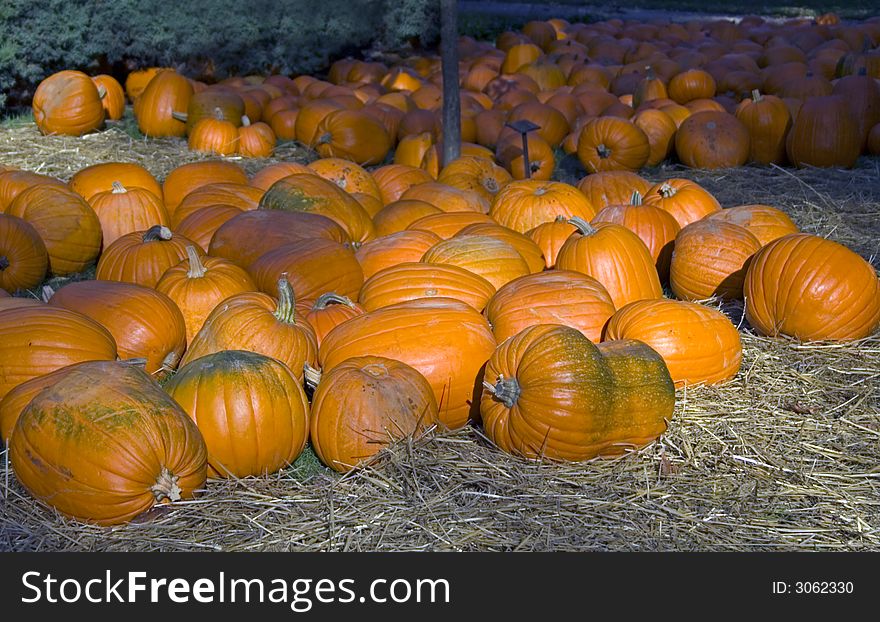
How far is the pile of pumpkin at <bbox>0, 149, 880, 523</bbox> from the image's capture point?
2906mm

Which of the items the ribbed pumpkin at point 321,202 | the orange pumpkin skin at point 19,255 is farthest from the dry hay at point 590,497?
the ribbed pumpkin at point 321,202

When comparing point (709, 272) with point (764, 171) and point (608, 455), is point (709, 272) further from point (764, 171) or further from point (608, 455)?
point (764, 171)

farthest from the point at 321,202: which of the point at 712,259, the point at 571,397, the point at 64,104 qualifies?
the point at 64,104

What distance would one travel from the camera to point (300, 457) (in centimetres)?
331

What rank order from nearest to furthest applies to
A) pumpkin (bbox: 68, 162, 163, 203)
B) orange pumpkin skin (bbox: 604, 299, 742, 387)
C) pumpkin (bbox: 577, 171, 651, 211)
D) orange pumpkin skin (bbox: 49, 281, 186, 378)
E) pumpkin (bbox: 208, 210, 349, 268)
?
orange pumpkin skin (bbox: 604, 299, 742, 387) < orange pumpkin skin (bbox: 49, 281, 186, 378) < pumpkin (bbox: 208, 210, 349, 268) < pumpkin (bbox: 577, 171, 651, 211) < pumpkin (bbox: 68, 162, 163, 203)

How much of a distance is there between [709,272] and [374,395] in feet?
6.78

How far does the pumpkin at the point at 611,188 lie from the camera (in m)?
5.68

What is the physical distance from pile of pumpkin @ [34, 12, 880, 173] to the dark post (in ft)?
0.99

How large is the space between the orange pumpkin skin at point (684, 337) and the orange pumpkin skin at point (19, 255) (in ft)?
9.75

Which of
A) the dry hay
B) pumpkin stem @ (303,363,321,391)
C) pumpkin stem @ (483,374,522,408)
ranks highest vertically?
pumpkin stem @ (483,374,522,408)

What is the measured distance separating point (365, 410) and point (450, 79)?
3758 millimetres

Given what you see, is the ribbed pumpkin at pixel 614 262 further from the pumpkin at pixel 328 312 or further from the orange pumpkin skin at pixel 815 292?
the pumpkin at pixel 328 312

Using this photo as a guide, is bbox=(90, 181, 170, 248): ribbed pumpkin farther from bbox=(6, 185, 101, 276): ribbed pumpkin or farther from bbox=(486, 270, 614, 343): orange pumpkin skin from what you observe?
bbox=(486, 270, 614, 343): orange pumpkin skin

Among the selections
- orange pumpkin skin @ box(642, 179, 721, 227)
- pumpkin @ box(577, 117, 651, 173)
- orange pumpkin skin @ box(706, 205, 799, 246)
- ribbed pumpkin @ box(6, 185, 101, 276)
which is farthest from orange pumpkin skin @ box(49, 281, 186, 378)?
pumpkin @ box(577, 117, 651, 173)
